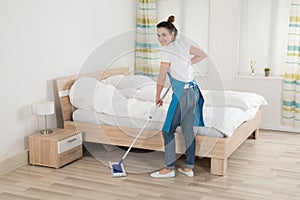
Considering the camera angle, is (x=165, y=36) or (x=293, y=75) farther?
(x=293, y=75)

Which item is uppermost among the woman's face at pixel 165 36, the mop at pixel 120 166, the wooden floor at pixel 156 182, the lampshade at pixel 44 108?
the woman's face at pixel 165 36

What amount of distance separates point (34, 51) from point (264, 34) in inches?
116

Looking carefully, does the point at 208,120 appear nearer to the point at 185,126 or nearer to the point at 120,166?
the point at 185,126

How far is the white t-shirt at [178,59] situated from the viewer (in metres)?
3.47

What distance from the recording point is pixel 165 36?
11.3ft

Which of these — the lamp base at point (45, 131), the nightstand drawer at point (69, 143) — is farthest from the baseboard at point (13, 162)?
the nightstand drawer at point (69, 143)

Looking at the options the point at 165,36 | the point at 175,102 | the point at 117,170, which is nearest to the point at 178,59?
the point at 165,36

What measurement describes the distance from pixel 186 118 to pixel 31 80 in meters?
1.54

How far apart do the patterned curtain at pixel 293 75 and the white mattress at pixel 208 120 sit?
967 millimetres

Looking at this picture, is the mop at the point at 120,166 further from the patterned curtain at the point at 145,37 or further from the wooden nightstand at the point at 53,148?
the patterned curtain at the point at 145,37

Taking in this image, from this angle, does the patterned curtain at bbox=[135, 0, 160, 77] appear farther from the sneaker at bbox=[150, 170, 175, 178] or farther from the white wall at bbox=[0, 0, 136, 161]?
the sneaker at bbox=[150, 170, 175, 178]

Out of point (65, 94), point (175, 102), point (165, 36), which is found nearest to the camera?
point (165, 36)

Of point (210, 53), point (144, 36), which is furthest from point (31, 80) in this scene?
point (210, 53)

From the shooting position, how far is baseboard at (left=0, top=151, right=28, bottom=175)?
12.3ft
